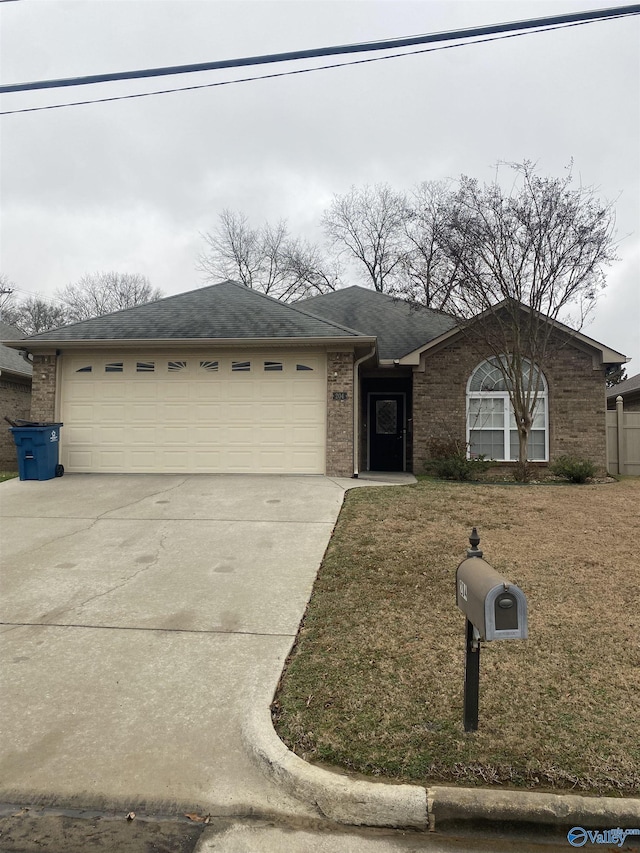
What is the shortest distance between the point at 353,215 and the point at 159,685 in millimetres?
31418

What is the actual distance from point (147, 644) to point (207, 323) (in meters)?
8.89

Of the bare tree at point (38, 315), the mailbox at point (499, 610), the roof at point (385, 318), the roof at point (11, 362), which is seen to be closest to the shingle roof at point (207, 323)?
the roof at point (385, 318)

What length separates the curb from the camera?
2.24 metres

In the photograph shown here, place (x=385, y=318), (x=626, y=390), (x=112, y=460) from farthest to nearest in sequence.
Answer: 1. (x=626, y=390)
2. (x=385, y=318)
3. (x=112, y=460)

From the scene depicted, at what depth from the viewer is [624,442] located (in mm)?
14289

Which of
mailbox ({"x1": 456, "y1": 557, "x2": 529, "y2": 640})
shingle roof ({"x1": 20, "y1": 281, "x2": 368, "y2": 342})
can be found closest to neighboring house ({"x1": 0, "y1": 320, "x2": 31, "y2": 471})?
shingle roof ({"x1": 20, "y1": 281, "x2": 368, "y2": 342})

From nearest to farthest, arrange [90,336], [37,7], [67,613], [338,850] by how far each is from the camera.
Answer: [338,850]
[67,613]
[37,7]
[90,336]

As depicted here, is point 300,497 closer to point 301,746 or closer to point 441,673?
point 441,673

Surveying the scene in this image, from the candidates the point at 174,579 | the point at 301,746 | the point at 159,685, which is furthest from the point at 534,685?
the point at 174,579

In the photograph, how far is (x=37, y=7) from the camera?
5.64m

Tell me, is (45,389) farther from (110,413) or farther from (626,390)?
(626,390)

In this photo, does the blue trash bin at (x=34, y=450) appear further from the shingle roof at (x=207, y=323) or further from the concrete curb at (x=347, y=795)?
the concrete curb at (x=347, y=795)

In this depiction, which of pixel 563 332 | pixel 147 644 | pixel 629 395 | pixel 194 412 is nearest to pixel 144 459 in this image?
pixel 194 412

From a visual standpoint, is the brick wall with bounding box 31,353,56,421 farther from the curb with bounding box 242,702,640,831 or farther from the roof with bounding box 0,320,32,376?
the curb with bounding box 242,702,640,831
